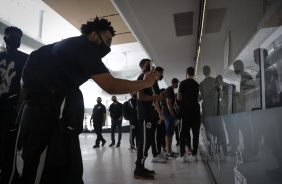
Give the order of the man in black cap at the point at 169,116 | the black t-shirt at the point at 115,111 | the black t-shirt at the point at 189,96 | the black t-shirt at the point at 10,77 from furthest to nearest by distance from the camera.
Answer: the black t-shirt at the point at 115,111
the man in black cap at the point at 169,116
the black t-shirt at the point at 189,96
the black t-shirt at the point at 10,77

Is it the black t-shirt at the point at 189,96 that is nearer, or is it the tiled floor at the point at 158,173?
the tiled floor at the point at 158,173

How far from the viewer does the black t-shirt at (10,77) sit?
1.69 metres

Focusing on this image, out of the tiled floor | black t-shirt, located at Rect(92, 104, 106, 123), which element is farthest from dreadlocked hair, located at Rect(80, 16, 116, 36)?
black t-shirt, located at Rect(92, 104, 106, 123)

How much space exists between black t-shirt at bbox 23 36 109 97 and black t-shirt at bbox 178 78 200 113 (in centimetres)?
261

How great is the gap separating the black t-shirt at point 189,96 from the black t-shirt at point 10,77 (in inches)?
96.2

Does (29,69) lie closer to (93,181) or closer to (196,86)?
(93,181)

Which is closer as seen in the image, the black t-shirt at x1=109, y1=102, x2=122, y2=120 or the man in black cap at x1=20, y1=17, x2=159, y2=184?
the man in black cap at x1=20, y1=17, x2=159, y2=184

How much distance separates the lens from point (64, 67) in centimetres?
102

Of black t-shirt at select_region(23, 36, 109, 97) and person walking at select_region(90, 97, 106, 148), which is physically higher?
black t-shirt at select_region(23, 36, 109, 97)

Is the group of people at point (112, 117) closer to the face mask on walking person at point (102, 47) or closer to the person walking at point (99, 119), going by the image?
the person walking at point (99, 119)

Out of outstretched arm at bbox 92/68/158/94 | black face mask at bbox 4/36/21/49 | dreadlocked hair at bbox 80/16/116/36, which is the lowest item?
outstretched arm at bbox 92/68/158/94

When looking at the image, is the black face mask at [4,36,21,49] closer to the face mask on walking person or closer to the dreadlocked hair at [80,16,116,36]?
the dreadlocked hair at [80,16,116,36]

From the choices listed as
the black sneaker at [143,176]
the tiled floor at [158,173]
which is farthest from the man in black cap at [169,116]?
the black sneaker at [143,176]

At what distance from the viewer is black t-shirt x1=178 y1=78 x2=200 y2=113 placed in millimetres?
3438
